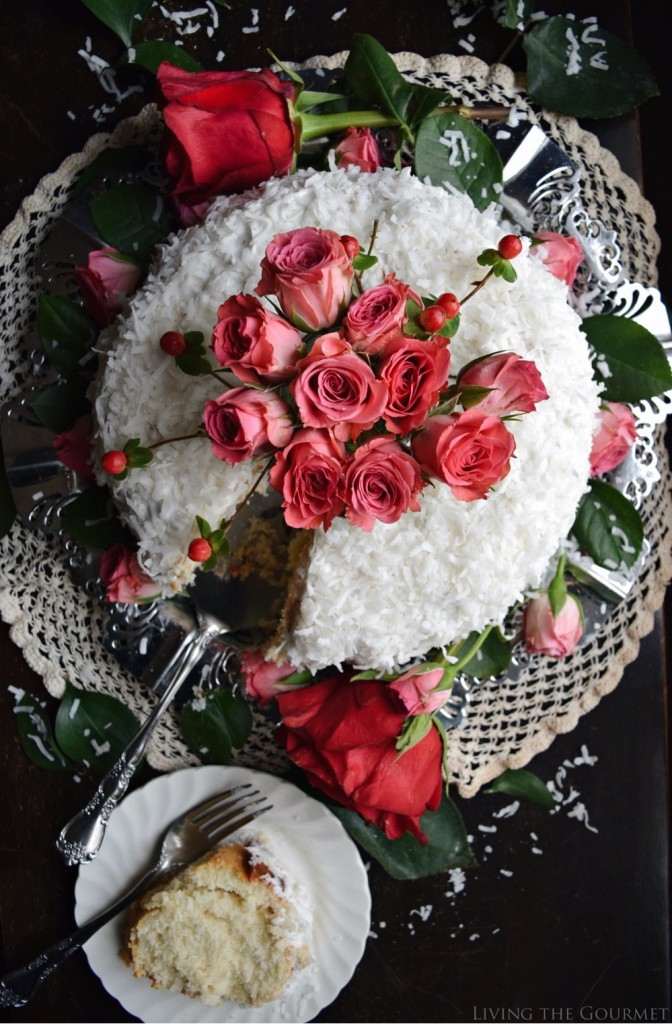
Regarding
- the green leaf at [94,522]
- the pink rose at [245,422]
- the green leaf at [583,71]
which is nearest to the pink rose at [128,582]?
the green leaf at [94,522]

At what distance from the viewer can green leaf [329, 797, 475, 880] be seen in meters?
1.39

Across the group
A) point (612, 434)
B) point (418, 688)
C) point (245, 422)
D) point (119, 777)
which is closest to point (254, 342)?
point (245, 422)

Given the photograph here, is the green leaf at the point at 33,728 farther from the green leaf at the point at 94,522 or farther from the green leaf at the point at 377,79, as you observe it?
the green leaf at the point at 377,79

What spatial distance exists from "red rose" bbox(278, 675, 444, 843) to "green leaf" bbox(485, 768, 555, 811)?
0.24m

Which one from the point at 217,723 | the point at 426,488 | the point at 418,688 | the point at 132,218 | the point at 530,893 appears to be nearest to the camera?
the point at 426,488

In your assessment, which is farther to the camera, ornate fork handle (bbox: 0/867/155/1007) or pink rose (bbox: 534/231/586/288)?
ornate fork handle (bbox: 0/867/155/1007)

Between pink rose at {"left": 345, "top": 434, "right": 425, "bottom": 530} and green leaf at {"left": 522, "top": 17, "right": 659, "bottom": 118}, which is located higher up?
pink rose at {"left": 345, "top": 434, "right": 425, "bottom": 530}

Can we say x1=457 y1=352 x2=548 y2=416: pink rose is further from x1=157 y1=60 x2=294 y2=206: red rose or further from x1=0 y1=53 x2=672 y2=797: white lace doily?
x1=0 y1=53 x2=672 y2=797: white lace doily

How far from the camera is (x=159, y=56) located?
132cm

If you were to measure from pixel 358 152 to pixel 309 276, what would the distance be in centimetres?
48

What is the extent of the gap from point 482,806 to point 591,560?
44 centimetres

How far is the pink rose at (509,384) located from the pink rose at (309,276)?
16 centimetres

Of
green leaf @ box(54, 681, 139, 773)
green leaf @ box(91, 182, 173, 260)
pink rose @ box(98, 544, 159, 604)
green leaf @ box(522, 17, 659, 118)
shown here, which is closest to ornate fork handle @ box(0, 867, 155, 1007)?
green leaf @ box(54, 681, 139, 773)

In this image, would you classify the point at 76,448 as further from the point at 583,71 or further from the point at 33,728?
the point at 583,71
